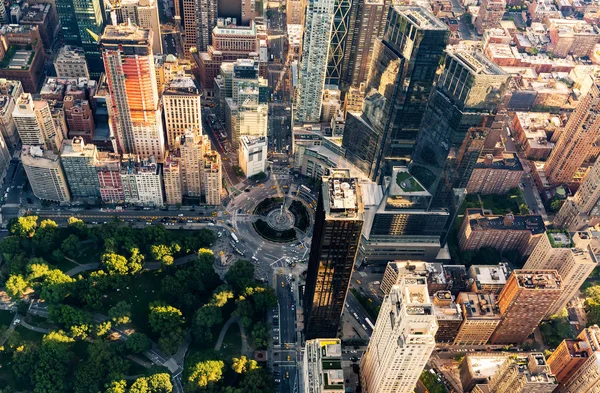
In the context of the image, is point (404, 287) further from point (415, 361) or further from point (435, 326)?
point (415, 361)

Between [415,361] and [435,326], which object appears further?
[415,361]

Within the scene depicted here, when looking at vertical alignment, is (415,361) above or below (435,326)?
below

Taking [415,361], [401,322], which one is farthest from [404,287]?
[415,361]

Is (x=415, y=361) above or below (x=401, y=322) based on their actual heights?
below

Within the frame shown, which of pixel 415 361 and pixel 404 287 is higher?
pixel 404 287

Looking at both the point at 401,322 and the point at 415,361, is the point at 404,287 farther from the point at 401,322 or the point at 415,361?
the point at 415,361
